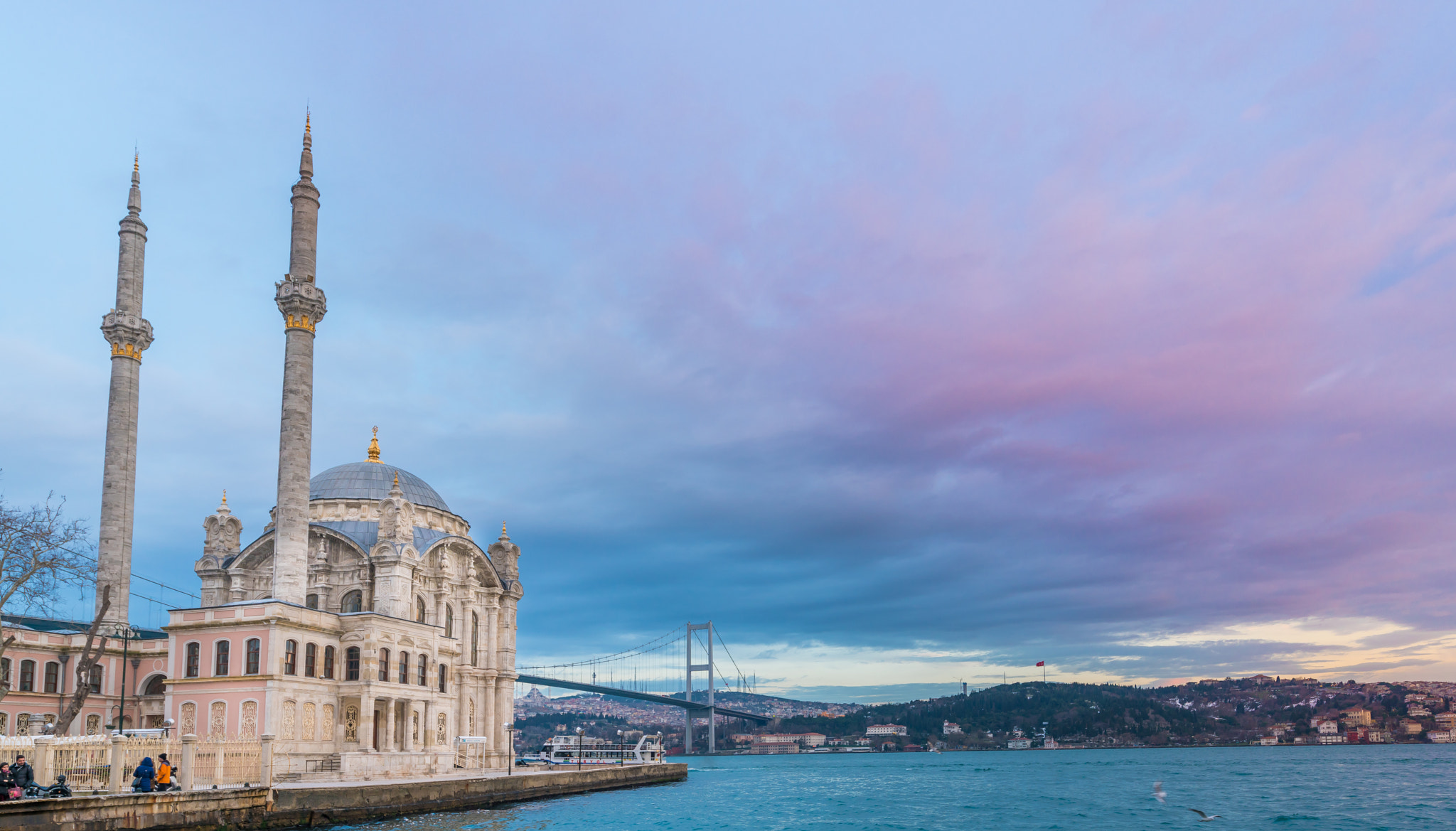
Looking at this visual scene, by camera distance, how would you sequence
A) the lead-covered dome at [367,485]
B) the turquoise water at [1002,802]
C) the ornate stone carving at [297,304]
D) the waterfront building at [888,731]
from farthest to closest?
the waterfront building at [888,731], the lead-covered dome at [367,485], the ornate stone carving at [297,304], the turquoise water at [1002,802]

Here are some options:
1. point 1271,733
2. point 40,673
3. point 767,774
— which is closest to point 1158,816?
point 40,673

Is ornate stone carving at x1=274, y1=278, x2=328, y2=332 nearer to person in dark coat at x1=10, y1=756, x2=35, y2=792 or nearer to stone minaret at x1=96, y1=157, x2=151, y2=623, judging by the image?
stone minaret at x1=96, y1=157, x2=151, y2=623

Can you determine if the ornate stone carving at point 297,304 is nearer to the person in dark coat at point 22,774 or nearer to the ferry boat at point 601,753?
the person in dark coat at point 22,774

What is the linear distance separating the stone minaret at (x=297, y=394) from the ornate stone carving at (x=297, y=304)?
0.02m

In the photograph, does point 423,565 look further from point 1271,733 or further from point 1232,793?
point 1271,733

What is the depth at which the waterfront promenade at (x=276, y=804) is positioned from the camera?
19.0 m

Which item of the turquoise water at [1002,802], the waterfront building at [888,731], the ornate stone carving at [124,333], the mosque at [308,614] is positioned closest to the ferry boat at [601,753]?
Result: the turquoise water at [1002,802]

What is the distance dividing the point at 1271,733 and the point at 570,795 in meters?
145

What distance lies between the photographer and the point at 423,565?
42844 mm

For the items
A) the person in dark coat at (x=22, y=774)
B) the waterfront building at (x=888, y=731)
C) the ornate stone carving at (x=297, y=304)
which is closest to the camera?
the person in dark coat at (x=22, y=774)

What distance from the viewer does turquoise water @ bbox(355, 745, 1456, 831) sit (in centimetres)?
3412

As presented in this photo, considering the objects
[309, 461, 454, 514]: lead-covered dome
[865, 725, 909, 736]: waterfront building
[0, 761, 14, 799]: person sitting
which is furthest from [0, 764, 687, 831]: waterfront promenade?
[865, 725, 909, 736]: waterfront building

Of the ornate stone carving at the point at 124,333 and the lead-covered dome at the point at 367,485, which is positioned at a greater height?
the ornate stone carving at the point at 124,333

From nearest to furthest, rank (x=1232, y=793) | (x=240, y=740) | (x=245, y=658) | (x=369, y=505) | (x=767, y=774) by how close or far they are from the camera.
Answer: (x=240, y=740)
(x=245, y=658)
(x=369, y=505)
(x=1232, y=793)
(x=767, y=774)
